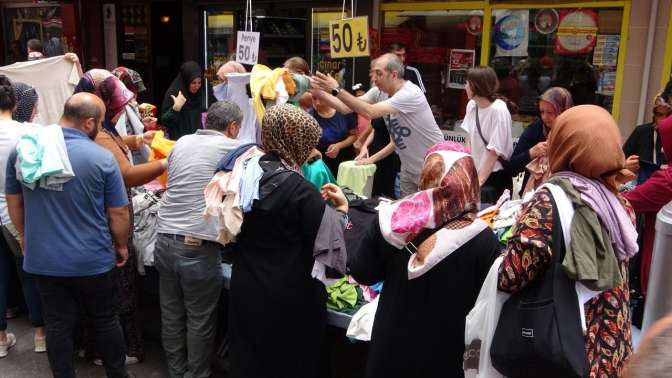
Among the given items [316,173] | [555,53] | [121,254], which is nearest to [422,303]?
[316,173]

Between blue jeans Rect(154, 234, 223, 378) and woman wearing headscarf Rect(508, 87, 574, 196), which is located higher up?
woman wearing headscarf Rect(508, 87, 574, 196)

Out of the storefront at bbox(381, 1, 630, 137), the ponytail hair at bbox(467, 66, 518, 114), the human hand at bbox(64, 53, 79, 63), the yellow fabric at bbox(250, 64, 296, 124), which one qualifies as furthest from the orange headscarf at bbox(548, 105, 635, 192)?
the human hand at bbox(64, 53, 79, 63)

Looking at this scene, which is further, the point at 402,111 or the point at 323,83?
the point at 402,111

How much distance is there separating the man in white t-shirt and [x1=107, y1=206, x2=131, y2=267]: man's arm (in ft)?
5.43

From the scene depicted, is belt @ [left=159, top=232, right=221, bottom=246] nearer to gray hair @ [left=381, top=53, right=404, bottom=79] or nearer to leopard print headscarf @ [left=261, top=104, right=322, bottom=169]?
leopard print headscarf @ [left=261, top=104, right=322, bottom=169]

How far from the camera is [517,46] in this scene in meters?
7.16

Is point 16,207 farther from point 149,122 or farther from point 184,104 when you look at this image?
point 184,104

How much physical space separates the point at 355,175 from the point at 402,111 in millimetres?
992

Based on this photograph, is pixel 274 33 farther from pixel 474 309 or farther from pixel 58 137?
pixel 474 309

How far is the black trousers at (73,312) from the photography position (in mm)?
3412

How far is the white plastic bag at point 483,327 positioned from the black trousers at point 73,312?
2.08 metres

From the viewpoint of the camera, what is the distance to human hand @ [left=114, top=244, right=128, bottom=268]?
12.1ft

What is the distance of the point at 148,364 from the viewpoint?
14.3 ft

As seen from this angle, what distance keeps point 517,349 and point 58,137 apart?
2543mm
